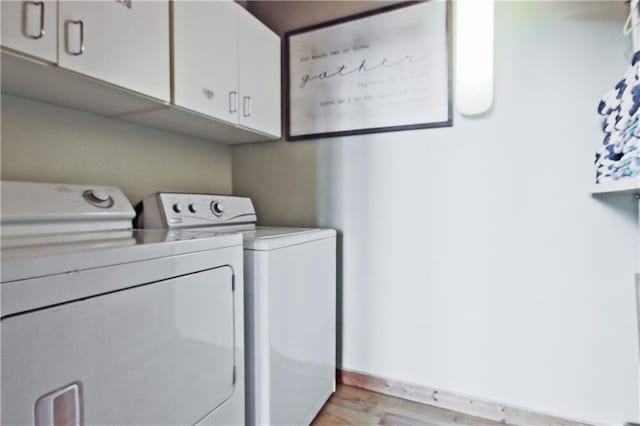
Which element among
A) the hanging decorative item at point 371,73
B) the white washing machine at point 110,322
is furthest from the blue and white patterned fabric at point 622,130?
the white washing machine at point 110,322

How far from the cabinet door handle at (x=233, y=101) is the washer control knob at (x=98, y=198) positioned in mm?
661

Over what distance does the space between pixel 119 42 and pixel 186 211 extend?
2.27 ft

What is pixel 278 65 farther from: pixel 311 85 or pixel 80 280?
pixel 80 280

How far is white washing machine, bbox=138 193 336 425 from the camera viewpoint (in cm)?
112

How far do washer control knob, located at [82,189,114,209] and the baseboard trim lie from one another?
144 cm

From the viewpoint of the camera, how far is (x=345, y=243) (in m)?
1.82

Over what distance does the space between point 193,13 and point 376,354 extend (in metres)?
1.84

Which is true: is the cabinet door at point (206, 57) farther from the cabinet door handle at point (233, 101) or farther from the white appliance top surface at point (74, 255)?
the white appliance top surface at point (74, 255)

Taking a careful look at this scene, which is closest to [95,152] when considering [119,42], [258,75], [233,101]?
[119,42]

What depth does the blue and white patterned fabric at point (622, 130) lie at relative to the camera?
3.19 ft

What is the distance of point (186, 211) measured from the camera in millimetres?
1480

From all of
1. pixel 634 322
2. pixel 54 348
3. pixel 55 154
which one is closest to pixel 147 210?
pixel 55 154

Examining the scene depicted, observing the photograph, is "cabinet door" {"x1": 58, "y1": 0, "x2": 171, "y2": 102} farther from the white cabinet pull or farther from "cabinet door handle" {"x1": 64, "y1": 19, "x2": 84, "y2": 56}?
the white cabinet pull

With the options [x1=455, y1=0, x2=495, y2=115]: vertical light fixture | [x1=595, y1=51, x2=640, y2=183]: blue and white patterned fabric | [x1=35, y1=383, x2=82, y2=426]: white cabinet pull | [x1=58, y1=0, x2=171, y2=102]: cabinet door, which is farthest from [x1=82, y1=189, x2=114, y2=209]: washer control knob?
[x1=595, y1=51, x2=640, y2=183]: blue and white patterned fabric
